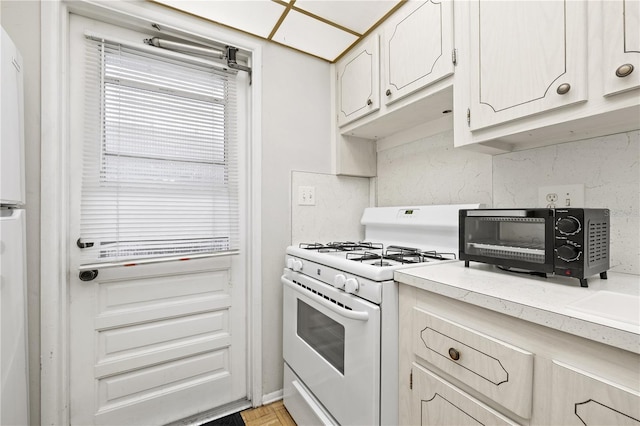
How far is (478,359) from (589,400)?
0.72 ft

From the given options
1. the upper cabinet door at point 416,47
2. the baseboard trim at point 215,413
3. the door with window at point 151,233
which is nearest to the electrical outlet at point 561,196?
the upper cabinet door at point 416,47

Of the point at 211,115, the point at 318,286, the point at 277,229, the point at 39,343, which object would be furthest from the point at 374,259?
the point at 39,343

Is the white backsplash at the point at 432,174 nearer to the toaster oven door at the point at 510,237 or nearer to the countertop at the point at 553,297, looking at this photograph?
the toaster oven door at the point at 510,237

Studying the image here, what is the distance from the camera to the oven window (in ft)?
3.87

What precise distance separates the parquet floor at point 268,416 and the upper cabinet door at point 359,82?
172 cm

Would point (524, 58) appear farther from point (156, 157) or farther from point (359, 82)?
point (156, 157)

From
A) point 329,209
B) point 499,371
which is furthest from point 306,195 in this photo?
point 499,371

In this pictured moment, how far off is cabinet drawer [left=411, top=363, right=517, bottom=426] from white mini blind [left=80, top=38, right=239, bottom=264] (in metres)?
1.12

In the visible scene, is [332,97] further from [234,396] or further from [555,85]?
[234,396]

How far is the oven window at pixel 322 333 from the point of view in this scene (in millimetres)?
1180

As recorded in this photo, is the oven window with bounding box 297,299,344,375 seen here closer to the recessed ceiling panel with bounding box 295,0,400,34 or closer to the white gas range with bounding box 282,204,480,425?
the white gas range with bounding box 282,204,480,425

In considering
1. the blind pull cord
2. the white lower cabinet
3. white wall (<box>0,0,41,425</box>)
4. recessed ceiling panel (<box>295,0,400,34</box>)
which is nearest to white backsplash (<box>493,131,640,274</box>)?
the white lower cabinet

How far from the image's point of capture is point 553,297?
711mm

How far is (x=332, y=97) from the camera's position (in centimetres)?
189
